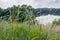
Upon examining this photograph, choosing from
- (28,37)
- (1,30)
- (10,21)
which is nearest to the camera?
(28,37)

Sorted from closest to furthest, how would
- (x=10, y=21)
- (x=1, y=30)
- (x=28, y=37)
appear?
(x=28, y=37) < (x=1, y=30) < (x=10, y=21)

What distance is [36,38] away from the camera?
3.31m

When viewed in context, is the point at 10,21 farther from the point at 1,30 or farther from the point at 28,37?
the point at 28,37

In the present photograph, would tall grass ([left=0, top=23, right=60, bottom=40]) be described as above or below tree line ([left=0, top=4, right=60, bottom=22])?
below

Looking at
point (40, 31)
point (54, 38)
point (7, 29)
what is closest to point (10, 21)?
point (7, 29)

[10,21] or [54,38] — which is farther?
[10,21]

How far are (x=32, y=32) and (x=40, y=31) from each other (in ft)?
0.37

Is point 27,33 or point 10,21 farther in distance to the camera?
point 10,21

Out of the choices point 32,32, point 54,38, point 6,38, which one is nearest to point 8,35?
point 6,38

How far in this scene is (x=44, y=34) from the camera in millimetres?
3322

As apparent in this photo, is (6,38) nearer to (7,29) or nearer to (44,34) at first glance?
(7,29)

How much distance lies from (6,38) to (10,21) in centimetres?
47

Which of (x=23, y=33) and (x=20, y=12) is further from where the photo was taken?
(x=20, y=12)

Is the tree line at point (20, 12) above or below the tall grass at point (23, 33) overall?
above
